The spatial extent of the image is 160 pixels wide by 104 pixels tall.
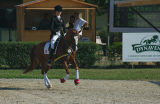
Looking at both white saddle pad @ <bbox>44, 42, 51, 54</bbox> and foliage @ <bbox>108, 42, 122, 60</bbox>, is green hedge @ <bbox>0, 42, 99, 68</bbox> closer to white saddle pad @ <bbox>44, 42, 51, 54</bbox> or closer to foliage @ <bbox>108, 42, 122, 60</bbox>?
foliage @ <bbox>108, 42, 122, 60</bbox>

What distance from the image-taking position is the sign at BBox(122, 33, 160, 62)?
1806cm

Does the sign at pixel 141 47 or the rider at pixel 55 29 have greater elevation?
the rider at pixel 55 29

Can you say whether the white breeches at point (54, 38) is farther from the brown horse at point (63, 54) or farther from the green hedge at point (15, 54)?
the green hedge at point (15, 54)

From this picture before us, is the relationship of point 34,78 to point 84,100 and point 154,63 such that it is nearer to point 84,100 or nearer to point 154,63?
point 84,100

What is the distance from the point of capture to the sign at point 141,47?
18.1m

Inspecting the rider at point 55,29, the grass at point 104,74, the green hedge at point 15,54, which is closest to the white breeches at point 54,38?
the rider at point 55,29

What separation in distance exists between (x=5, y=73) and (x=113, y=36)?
15.5 meters

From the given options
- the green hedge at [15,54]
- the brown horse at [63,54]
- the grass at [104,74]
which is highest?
the brown horse at [63,54]

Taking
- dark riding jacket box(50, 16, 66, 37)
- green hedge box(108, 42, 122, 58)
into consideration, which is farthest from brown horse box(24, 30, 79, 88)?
green hedge box(108, 42, 122, 58)

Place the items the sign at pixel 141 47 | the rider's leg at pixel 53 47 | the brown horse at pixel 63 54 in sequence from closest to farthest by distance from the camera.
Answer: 1. the brown horse at pixel 63 54
2. the rider's leg at pixel 53 47
3. the sign at pixel 141 47

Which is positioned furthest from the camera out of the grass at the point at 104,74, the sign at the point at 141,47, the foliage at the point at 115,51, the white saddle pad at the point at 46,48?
the foliage at the point at 115,51

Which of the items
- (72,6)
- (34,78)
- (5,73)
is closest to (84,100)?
(34,78)

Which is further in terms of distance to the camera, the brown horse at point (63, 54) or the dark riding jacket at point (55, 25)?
the dark riding jacket at point (55, 25)

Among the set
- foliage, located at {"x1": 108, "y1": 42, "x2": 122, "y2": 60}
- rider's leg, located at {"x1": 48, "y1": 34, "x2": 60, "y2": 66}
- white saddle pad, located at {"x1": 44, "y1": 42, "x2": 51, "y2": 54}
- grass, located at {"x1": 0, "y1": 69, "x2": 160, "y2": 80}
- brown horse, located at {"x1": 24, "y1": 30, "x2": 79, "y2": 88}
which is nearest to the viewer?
brown horse, located at {"x1": 24, "y1": 30, "x2": 79, "y2": 88}
